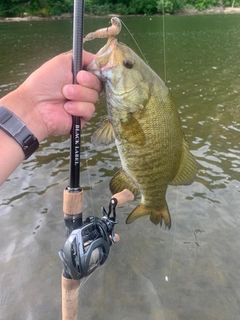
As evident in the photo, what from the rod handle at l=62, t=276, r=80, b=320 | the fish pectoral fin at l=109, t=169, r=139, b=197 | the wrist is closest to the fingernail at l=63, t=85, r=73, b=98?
the wrist

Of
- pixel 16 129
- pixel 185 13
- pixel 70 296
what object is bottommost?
pixel 185 13

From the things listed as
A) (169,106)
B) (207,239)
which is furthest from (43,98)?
(207,239)

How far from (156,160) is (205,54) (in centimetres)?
1831

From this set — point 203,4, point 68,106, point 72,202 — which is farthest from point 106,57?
point 203,4

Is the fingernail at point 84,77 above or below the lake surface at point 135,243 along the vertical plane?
above

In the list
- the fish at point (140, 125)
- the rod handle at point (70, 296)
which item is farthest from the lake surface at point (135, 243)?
the fish at point (140, 125)

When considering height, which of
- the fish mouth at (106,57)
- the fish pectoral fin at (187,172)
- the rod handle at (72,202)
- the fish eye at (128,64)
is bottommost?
the rod handle at (72,202)

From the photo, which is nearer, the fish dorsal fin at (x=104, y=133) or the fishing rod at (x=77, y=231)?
the fishing rod at (x=77, y=231)

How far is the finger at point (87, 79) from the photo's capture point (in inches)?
76.7

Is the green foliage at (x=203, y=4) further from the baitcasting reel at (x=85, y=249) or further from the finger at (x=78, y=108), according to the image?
the baitcasting reel at (x=85, y=249)

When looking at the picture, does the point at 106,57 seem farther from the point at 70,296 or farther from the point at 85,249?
the point at 70,296

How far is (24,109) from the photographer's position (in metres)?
2.11

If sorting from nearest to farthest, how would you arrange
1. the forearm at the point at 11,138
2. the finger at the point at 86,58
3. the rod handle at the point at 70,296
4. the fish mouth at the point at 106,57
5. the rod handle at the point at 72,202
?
1. the fish mouth at the point at 106,57
2. the forearm at the point at 11,138
3. the finger at the point at 86,58
4. the rod handle at the point at 72,202
5. the rod handle at the point at 70,296

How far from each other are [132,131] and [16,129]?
710mm
